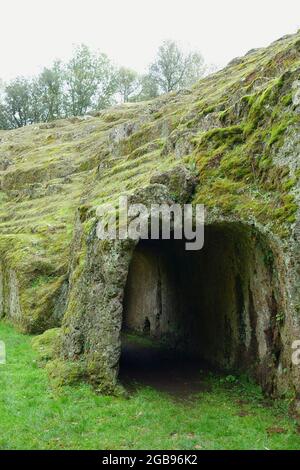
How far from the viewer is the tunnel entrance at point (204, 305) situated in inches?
496

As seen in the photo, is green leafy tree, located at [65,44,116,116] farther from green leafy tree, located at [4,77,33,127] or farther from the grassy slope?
the grassy slope

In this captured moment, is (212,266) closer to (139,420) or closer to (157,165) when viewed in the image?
(157,165)

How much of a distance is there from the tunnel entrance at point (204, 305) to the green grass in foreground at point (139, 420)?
62.2 inches

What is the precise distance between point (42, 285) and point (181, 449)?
48.0 feet

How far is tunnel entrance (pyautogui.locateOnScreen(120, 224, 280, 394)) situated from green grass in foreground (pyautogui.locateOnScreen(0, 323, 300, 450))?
158cm

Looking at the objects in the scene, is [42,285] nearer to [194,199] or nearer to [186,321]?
[186,321]

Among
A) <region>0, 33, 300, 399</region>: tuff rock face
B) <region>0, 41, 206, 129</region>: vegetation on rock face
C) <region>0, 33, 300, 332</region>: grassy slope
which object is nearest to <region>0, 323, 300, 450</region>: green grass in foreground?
<region>0, 33, 300, 399</region>: tuff rock face

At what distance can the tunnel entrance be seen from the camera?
1259cm

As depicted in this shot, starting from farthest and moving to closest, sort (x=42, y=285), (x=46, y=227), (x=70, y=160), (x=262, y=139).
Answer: (x=70, y=160), (x=46, y=227), (x=42, y=285), (x=262, y=139)

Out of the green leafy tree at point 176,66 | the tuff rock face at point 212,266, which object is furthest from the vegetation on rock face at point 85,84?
the tuff rock face at point 212,266

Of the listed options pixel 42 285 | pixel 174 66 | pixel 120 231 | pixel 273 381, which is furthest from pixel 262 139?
pixel 174 66

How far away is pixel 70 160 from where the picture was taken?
40.2 metres

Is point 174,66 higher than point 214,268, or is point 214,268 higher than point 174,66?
point 174,66

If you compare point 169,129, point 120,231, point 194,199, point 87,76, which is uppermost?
point 87,76
